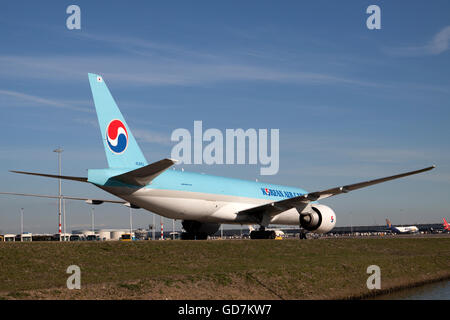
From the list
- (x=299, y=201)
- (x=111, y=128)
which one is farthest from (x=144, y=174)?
(x=299, y=201)

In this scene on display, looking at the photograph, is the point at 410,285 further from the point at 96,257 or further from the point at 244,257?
the point at 96,257

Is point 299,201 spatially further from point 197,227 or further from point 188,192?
point 188,192

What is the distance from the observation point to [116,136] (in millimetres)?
29172

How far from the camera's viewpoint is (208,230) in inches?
1560

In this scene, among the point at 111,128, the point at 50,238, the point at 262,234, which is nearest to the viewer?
the point at 111,128

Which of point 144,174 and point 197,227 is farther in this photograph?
point 197,227

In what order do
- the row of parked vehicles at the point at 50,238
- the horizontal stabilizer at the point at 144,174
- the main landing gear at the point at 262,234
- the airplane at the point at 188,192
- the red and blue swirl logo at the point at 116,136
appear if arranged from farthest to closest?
the row of parked vehicles at the point at 50,238 → the main landing gear at the point at 262,234 → the red and blue swirl logo at the point at 116,136 → the airplane at the point at 188,192 → the horizontal stabilizer at the point at 144,174

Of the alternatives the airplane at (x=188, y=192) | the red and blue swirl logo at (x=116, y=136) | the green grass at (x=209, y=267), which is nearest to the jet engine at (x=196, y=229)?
the airplane at (x=188, y=192)

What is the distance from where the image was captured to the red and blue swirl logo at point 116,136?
2884 centimetres

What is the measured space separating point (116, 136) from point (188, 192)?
6125 millimetres

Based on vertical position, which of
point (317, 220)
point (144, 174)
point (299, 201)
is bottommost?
point (317, 220)

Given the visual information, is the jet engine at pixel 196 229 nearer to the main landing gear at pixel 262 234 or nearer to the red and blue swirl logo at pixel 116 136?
the main landing gear at pixel 262 234

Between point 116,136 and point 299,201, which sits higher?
point 116,136
